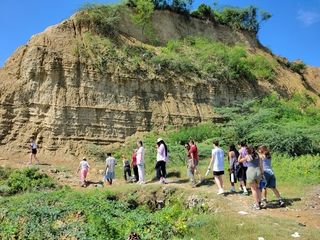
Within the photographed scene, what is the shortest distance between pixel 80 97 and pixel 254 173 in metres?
16.6

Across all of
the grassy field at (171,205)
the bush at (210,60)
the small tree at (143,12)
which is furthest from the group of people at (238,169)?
the small tree at (143,12)

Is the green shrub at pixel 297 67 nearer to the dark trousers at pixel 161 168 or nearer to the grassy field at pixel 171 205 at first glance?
the grassy field at pixel 171 205

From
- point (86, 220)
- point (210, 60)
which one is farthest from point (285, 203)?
point (210, 60)

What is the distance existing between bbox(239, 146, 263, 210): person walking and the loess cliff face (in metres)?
15.1

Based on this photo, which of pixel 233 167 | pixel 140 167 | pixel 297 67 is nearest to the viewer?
pixel 233 167

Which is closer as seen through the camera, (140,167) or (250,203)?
(250,203)

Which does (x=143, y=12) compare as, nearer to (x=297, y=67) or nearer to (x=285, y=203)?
(x=297, y=67)

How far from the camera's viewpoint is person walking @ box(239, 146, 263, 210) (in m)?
13.0

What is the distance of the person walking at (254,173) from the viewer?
1302cm

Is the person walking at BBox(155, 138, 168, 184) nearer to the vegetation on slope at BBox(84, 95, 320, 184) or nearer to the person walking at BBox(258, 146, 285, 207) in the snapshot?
the vegetation on slope at BBox(84, 95, 320, 184)

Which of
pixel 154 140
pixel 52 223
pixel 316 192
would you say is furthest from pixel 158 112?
pixel 52 223

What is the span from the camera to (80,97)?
1094 inches

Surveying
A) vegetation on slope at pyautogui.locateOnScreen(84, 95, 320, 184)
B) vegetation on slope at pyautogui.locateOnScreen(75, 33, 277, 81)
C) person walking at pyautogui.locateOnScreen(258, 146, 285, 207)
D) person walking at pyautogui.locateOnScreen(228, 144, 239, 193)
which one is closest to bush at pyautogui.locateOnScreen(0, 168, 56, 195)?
vegetation on slope at pyautogui.locateOnScreen(84, 95, 320, 184)

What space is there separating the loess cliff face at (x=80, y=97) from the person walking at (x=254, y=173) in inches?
596
